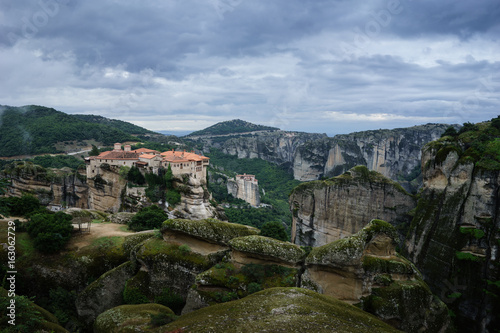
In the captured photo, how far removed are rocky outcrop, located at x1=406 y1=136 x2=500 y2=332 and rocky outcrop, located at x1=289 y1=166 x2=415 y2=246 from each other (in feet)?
20.5

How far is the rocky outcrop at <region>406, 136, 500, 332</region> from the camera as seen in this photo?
17797 mm

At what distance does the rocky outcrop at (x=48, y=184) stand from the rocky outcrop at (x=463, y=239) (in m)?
40.4

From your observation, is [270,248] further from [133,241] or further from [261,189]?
[261,189]

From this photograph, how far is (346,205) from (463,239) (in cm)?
1177

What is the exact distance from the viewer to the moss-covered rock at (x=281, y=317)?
7190mm

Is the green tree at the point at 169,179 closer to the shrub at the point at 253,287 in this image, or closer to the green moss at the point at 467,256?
the shrub at the point at 253,287

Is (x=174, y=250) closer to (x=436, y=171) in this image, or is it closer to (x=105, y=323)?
(x=105, y=323)

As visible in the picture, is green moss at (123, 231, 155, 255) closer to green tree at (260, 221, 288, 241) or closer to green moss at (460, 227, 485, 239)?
green tree at (260, 221, 288, 241)

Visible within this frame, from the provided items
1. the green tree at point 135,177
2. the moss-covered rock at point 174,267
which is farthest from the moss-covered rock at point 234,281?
the green tree at point 135,177

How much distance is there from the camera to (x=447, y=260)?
1941cm

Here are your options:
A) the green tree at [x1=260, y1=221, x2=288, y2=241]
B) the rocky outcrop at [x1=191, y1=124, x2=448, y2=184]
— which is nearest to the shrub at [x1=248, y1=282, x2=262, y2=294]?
the green tree at [x1=260, y1=221, x2=288, y2=241]

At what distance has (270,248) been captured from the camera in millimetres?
13961

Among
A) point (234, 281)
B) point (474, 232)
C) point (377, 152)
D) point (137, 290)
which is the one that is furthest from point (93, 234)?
point (377, 152)

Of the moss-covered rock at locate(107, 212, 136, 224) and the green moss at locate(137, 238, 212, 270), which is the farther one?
the moss-covered rock at locate(107, 212, 136, 224)
